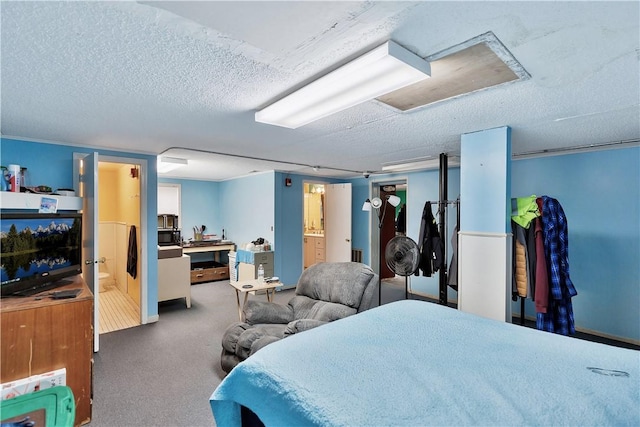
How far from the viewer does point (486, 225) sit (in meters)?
2.61

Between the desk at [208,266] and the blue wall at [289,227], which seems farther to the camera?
the desk at [208,266]

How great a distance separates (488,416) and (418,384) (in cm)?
25

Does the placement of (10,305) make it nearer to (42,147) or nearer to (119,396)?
(119,396)

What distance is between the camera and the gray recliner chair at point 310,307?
102 inches

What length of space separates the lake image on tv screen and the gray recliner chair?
4.98 ft

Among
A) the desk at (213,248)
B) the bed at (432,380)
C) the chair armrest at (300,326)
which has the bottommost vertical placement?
the chair armrest at (300,326)

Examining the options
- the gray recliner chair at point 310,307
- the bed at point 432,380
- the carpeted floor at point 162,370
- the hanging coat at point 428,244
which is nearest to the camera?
the bed at point 432,380

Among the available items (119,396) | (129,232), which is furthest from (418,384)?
(129,232)

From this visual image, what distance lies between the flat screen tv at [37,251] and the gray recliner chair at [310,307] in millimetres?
1470

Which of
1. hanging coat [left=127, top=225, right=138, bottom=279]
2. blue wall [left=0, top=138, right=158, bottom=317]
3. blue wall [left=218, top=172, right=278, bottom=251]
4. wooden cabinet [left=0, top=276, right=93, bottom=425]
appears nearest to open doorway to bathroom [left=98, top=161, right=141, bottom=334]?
hanging coat [left=127, top=225, right=138, bottom=279]

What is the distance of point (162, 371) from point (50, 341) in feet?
3.05

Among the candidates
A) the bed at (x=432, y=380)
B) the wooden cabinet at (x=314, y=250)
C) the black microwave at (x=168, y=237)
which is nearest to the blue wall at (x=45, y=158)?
the black microwave at (x=168, y=237)

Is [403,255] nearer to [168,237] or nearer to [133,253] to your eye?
[133,253]

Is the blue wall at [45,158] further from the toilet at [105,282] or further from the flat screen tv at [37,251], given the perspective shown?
the toilet at [105,282]
